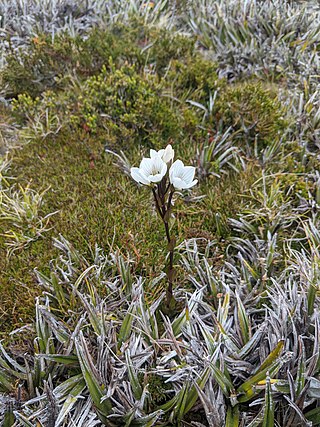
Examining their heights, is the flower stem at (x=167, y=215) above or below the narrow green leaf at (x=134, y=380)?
above

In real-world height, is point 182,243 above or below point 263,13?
below

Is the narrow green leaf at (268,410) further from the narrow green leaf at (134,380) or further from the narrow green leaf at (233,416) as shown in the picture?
the narrow green leaf at (134,380)

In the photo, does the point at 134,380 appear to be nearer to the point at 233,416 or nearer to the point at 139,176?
the point at 233,416

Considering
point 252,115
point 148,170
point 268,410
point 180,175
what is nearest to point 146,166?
point 148,170

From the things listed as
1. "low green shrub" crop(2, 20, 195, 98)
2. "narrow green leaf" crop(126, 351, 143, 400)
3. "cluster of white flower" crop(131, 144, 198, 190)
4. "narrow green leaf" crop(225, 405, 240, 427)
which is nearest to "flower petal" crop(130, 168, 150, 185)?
"cluster of white flower" crop(131, 144, 198, 190)

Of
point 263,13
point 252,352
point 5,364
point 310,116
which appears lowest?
point 5,364

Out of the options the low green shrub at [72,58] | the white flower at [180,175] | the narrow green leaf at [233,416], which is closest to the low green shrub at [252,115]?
the low green shrub at [72,58]

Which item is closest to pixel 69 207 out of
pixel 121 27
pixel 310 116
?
pixel 310 116

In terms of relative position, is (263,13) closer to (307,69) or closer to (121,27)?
(307,69)

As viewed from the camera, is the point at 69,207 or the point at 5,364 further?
the point at 69,207
